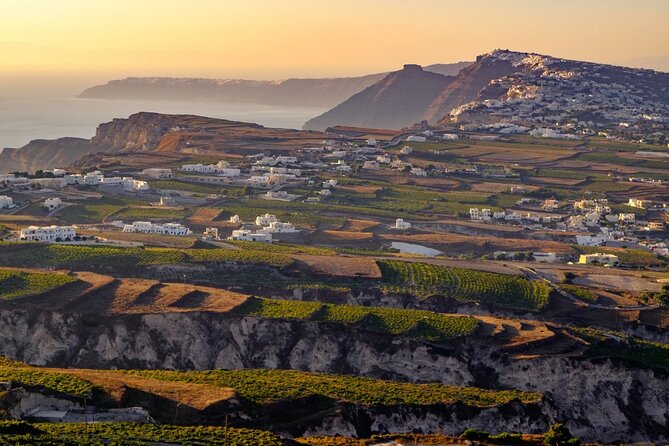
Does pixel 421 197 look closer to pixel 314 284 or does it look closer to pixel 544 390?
pixel 314 284

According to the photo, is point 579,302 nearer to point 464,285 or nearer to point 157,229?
point 464,285

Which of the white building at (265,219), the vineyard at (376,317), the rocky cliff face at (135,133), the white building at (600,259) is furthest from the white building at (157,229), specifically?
the rocky cliff face at (135,133)

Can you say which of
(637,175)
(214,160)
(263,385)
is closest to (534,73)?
(637,175)

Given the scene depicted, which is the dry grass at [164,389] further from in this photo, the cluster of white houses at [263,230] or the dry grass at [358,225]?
the dry grass at [358,225]

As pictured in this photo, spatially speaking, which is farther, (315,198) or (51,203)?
(315,198)

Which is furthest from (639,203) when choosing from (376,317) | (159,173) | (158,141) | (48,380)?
(48,380)

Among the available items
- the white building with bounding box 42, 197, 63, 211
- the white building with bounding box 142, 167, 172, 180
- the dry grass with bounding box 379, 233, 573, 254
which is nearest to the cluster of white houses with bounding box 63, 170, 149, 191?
the white building with bounding box 142, 167, 172, 180

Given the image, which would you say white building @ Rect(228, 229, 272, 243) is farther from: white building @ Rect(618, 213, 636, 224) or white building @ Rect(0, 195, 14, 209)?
white building @ Rect(618, 213, 636, 224)
